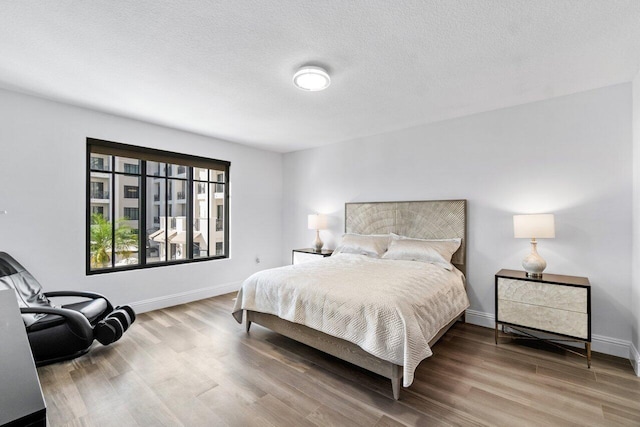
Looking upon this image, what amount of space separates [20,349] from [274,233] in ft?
16.4

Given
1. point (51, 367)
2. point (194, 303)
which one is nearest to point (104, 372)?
point (51, 367)

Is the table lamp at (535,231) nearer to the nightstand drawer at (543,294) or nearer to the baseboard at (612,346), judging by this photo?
the nightstand drawer at (543,294)

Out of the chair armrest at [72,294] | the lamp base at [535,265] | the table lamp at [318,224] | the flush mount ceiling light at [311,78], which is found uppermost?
the flush mount ceiling light at [311,78]

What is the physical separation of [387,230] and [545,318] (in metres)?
2.04

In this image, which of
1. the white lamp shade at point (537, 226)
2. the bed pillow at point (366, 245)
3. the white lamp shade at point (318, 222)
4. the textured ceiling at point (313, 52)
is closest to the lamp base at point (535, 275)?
the white lamp shade at point (537, 226)

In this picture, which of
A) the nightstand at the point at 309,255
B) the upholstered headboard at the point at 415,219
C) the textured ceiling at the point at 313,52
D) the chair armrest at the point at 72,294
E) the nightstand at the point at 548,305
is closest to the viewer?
the textured ceiling at the point at 313,52

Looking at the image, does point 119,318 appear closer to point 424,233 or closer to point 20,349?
point 20,349

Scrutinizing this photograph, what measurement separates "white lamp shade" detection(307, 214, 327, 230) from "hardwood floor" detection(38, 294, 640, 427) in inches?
85.3

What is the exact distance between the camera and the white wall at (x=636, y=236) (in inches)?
97.3

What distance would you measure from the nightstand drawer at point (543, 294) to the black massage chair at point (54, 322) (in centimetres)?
373

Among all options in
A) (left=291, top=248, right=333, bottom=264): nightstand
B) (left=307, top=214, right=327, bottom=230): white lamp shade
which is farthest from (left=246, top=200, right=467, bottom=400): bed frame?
(left=291, top=248, right=333, bottom=264): nightstand

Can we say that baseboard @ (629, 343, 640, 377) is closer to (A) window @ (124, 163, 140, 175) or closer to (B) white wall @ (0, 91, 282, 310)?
(B) white wall @ (0, 91, 282, 310)

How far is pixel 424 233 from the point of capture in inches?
154

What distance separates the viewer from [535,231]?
2.81 m
